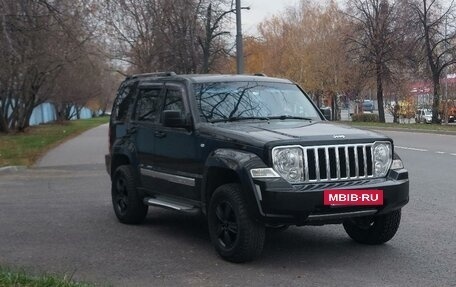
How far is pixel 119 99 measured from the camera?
375 inches

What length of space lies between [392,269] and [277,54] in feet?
170

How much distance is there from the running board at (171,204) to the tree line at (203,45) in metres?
7.81

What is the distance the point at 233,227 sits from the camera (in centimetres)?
664

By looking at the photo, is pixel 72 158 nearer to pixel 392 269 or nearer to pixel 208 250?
pixel 208 250

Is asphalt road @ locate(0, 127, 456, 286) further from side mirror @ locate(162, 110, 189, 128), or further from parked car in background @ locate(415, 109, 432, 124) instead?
parked car in background @ locate(415, 109, 432, 124)

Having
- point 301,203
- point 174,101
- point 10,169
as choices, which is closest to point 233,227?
point 301,203

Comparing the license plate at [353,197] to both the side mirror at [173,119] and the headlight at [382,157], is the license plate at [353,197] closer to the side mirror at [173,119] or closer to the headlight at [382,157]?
the headlight at [382,157]

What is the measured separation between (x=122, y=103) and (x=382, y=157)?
13.5 feet

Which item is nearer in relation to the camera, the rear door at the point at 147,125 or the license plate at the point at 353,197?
the license plate at the point at 353,197

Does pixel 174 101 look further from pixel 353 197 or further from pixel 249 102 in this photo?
pixel 353 197

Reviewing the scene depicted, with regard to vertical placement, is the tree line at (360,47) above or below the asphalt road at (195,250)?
above

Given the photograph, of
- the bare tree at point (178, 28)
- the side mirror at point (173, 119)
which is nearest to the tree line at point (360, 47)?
the bare tree at point (178, 28)

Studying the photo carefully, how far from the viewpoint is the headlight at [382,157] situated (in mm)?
6715

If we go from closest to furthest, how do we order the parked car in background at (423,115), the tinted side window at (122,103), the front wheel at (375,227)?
the front wheel at (375,227)
the tinted side window at (122,103)
the parked car in background at (423,115)
